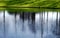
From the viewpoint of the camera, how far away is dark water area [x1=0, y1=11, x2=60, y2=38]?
990 mm

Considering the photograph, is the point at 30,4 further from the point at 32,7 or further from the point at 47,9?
the point at 47,9

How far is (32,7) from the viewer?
0.97 metres

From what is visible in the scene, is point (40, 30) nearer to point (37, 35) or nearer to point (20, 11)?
point (37, 35)

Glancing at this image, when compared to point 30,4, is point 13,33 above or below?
below

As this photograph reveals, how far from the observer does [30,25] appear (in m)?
1.01

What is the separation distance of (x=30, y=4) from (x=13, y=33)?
0.97 feet

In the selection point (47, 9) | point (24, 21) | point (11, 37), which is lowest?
point (11, 37)

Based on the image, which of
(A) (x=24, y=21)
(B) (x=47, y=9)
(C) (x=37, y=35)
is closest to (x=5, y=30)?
(A) (x=24, y=21)

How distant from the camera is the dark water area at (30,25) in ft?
3.25

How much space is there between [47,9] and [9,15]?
0.33m

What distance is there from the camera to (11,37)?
1.01 m

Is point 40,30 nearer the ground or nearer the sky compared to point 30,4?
nearer the ground

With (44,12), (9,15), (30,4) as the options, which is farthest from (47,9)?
(9,15)

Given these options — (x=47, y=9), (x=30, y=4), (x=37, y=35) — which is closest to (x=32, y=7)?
(x=30, y=4)
